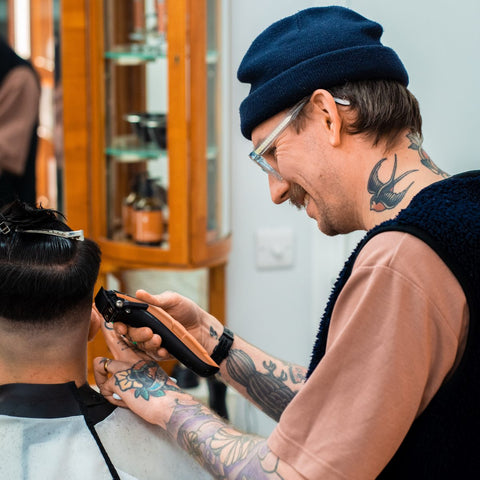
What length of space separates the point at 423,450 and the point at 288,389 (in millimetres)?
473

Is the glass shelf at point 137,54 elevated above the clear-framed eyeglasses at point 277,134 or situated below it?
above

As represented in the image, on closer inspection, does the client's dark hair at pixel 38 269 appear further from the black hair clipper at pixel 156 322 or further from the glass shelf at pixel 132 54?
the glass shelf at pixel 132 54

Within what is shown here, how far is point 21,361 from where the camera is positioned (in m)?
1.24

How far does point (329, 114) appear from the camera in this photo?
3.58 ft

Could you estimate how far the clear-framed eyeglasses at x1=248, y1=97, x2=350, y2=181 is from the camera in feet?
3.66

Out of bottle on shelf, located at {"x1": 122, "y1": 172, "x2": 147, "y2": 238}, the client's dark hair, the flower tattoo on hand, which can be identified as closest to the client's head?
the client's dark hair

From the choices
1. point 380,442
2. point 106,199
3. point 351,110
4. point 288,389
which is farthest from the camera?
point 106,199

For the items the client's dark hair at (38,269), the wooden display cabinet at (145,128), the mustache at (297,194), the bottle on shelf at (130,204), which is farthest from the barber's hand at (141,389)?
the bottle on shelf at (130,204)

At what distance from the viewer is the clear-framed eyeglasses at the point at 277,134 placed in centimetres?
112

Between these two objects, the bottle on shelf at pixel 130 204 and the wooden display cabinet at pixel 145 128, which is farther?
the bottle on shelf at pixel 130 204

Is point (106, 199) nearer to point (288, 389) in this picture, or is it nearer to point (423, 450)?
point (288, 389)

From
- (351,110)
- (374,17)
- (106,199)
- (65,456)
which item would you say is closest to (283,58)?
(351,110)

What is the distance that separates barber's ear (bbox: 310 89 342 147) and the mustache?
123 millimetres

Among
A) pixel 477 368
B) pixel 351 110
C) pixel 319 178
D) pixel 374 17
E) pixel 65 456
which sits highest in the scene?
pixel 374 17
